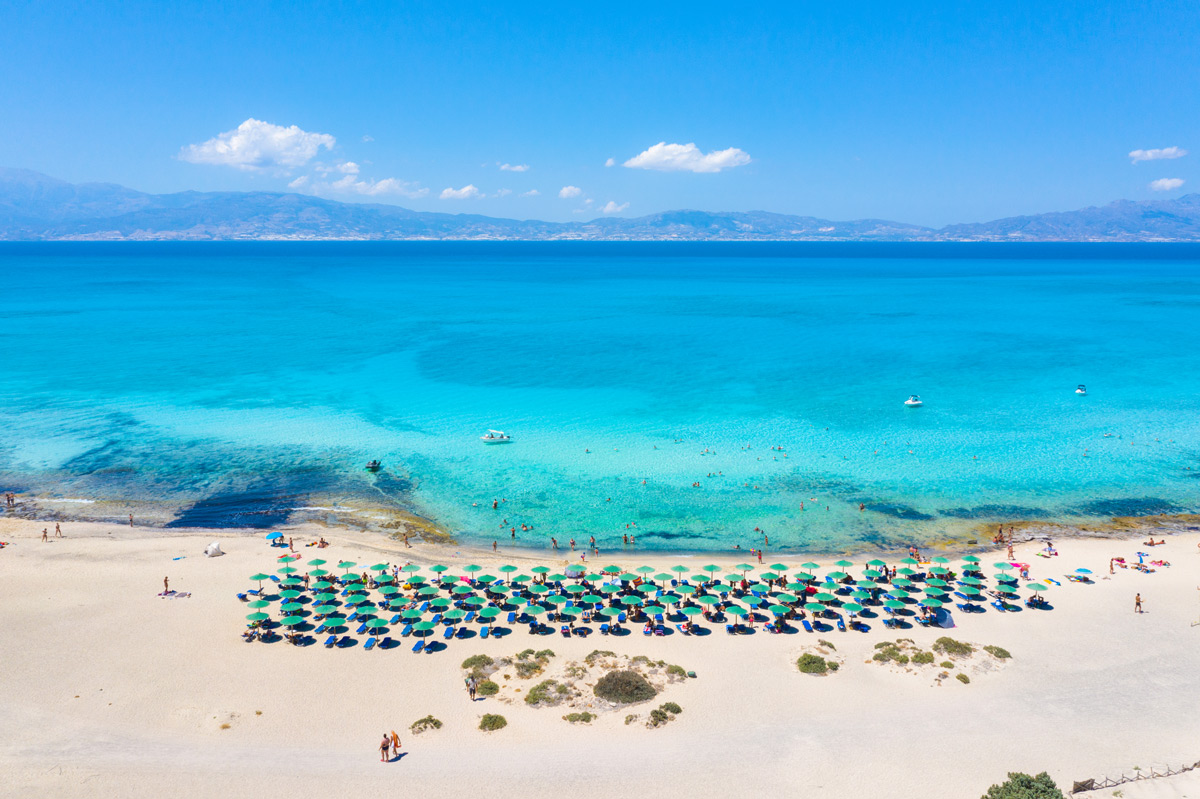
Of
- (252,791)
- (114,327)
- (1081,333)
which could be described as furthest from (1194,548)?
(114,327)

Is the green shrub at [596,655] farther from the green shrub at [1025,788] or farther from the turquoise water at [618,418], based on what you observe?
the green shrub at [1025,788]

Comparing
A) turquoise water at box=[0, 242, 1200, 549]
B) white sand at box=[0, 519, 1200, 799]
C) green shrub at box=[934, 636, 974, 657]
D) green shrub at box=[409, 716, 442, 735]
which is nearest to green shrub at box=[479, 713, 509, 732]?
white sand at box=[0, 519, 1200, 799]

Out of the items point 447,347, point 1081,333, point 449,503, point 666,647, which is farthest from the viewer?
point 1081,333

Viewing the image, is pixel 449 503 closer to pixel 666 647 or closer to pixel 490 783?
pixel 666 647

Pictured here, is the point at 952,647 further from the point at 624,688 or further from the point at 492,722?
the point at 492,722

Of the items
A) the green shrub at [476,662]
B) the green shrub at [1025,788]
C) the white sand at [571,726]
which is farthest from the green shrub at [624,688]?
the green shrub at [1025,788]

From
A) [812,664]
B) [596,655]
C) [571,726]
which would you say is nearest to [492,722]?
[571,726]

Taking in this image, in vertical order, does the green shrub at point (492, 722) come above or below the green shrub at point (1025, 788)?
below
